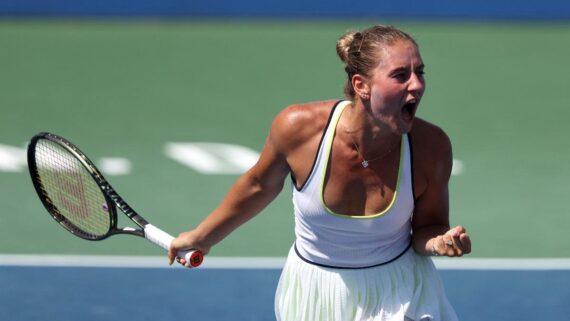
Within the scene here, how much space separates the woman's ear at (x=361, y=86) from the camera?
3.96 meters

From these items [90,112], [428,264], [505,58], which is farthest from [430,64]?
[428,264]

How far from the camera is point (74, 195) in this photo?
5.12 meters

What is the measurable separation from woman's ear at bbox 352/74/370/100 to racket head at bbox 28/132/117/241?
4.54ft

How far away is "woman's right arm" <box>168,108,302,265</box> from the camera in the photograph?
411 centimetres

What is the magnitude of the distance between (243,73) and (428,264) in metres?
6.22

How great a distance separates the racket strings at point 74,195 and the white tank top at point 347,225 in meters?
1.15

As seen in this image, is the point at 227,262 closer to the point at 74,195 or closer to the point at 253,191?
the point at 74,195

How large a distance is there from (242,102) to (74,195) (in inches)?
181

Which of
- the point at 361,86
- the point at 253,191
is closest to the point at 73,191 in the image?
the point at 253,191

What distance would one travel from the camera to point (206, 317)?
6.18 meters

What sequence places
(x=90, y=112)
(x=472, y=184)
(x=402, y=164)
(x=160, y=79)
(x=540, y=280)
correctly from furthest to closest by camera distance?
(x=160, y=79) < (x=90, y=112) < (x=472, y=184) < (x=540, y=280) < (x=402, y=164)

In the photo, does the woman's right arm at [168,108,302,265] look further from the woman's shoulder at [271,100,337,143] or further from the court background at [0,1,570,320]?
the court background at [0,1,570,320]

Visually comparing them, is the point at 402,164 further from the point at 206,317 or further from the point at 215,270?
the point at 215,270

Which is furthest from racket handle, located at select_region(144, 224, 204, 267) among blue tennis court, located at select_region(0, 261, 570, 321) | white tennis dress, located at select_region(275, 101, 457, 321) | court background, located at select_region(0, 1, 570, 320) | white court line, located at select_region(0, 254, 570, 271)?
white court line, located at select_region(0, 254, 570, 271)
